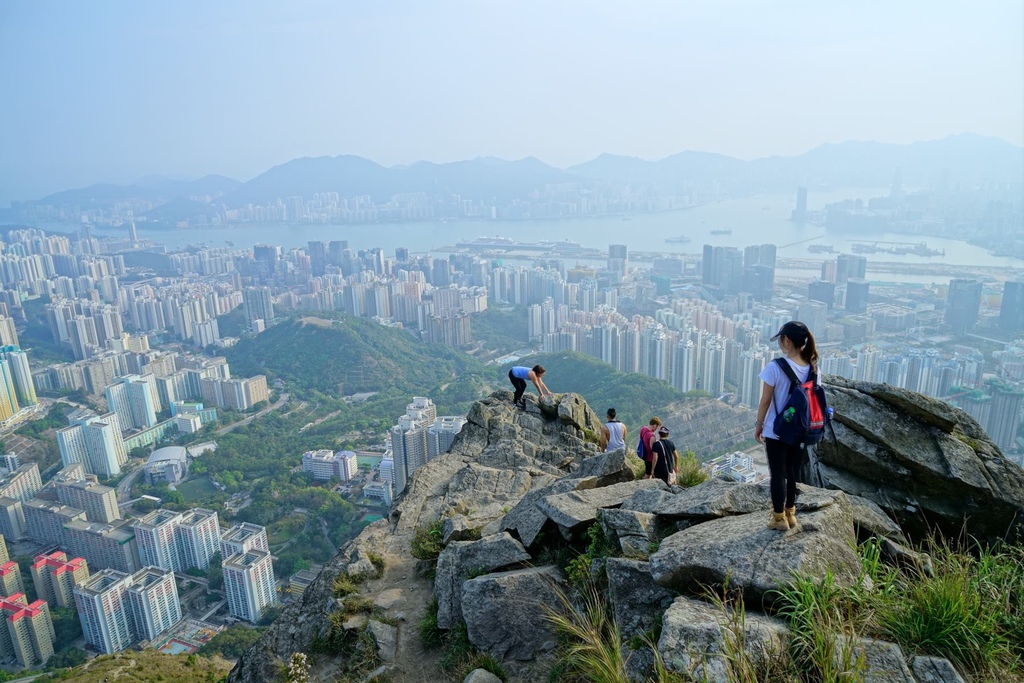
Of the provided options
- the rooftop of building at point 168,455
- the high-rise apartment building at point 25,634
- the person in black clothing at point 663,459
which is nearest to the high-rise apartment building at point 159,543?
the high-rise apartment building at point 25,634

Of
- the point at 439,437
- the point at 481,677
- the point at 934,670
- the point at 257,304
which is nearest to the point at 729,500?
the point at 934,670

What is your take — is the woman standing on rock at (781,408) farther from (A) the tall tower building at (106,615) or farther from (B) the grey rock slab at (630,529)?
(A) the tall tower building at (106,615)

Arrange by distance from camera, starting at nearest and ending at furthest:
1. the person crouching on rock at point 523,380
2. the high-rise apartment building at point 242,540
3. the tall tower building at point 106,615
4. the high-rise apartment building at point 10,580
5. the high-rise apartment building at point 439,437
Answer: the person crouching on rock at point 523,380 → the tall tower building at point 106,615 → the high-rise apartment building at point 10,580 → the high-rise apartment building at point 242,540 → the high-rise apartment building at point 439,437

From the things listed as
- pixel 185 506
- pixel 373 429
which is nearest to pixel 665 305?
pixel 373 429

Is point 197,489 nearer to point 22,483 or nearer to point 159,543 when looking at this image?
point 159,543

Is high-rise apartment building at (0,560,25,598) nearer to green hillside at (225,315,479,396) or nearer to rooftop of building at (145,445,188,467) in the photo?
rooftop of building at (145,445,188,467)

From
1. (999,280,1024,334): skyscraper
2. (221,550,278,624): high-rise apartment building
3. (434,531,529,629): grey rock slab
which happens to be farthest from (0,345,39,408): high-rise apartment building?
(999,280,1024,334): skyscraper
